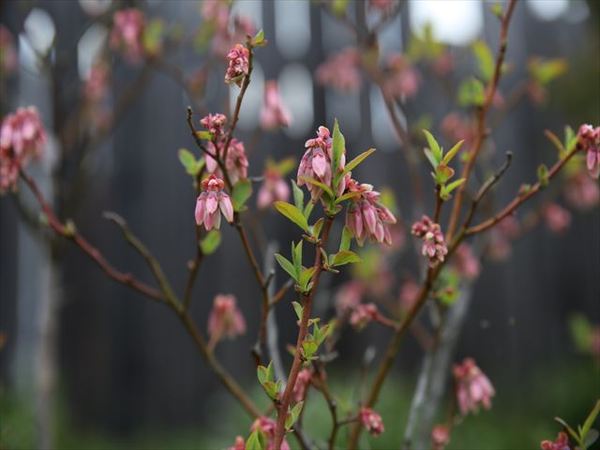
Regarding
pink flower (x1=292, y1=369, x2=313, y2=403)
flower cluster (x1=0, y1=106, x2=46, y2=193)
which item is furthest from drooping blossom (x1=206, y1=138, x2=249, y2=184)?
flower cluster (x1=0, y1=106, x2=46, y2=193)

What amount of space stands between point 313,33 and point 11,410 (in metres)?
2.25

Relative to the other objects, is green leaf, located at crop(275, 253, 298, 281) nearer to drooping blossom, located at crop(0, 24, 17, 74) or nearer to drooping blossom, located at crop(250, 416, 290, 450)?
drooping blossom, located at crop(250, 416, 290, 450)

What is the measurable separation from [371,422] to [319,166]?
0.36 metres

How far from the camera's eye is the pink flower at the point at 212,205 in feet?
2.47

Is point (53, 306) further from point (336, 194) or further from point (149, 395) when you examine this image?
point (149, 395)

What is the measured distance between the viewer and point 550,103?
2.87 metres

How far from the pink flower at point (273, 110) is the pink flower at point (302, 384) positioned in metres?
0.46

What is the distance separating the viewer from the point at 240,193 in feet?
2.81

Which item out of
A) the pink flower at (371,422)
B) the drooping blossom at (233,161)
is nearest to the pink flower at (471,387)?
the pink flower at (371,422)

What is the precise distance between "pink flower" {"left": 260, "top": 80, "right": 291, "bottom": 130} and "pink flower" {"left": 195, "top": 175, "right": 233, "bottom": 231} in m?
0.44

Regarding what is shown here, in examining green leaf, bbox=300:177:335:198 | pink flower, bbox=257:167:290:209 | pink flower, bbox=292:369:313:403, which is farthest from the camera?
pink flower, bbox=257:167:290:209

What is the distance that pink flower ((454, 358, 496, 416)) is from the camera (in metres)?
0.98

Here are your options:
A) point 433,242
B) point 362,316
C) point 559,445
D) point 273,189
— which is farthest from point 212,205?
point 273,189

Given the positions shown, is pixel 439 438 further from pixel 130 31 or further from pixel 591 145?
pixel 130 31
